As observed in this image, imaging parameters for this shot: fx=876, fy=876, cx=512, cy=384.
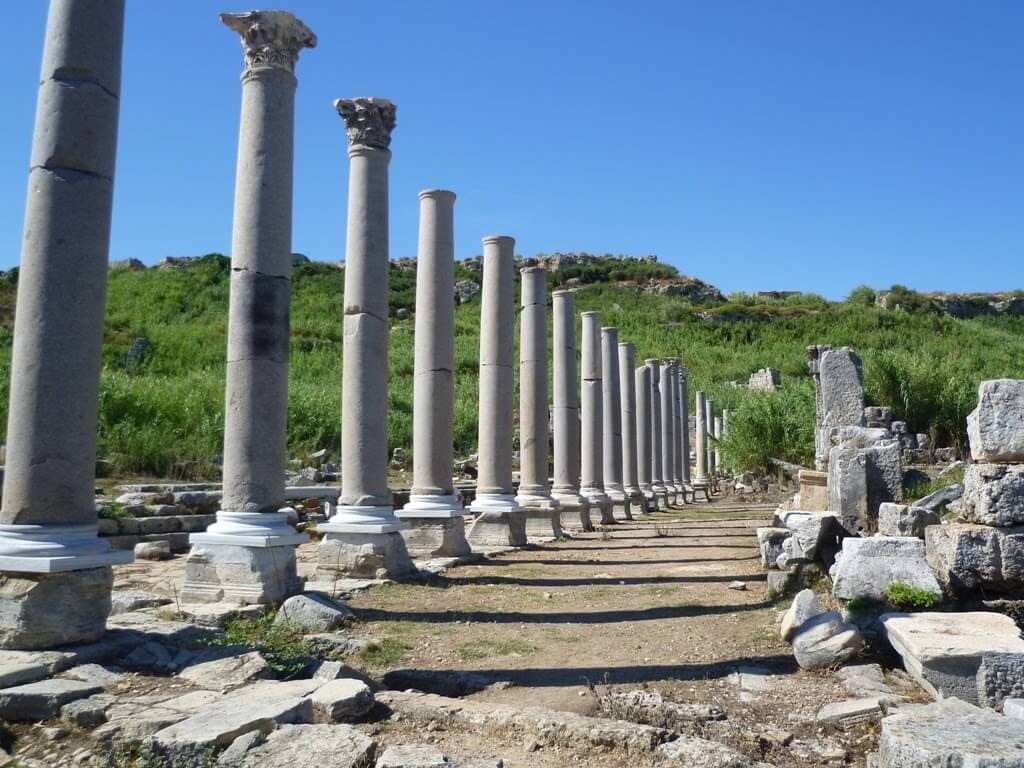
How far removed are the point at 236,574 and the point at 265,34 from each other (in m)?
5.57

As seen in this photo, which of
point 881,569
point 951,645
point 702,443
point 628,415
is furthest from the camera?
point 702,443

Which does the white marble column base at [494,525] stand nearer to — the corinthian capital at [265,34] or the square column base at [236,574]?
the square column base at [236,574]

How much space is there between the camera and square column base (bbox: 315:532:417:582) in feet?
34.3

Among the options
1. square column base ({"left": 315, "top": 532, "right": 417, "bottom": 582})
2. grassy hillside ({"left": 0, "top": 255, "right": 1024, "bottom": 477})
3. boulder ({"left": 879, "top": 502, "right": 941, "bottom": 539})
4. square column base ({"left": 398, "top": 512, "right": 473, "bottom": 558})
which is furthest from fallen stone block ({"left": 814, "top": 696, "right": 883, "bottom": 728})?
grassy hillside ({"left": 0, "top": 255, "right": 1024, "bottom": 477})

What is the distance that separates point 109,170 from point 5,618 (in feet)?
11.3

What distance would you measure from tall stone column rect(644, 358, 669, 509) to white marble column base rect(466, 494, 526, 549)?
1377 cm

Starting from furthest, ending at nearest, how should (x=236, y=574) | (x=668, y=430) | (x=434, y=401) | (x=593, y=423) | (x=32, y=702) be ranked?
(x=668, y=430) < (x=593, y=423) < (x=434, y=401) < (x=236, y=574) < (x=32, y=702)

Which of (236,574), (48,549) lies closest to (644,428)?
(236,574)

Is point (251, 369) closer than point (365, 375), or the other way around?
point (251, 369)

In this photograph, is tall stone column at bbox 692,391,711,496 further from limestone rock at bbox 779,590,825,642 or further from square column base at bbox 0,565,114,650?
square column base at bbox 0,565,114,650

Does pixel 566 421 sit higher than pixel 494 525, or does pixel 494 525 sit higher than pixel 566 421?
pixel 566 421

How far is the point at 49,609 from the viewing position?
615cm

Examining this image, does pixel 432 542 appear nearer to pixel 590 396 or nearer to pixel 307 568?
pixel 307 568

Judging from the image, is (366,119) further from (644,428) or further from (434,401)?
(644,428)
